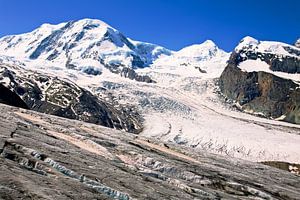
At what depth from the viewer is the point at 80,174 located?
18266mm

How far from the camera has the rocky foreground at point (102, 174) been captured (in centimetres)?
1534

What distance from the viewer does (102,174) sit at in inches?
763

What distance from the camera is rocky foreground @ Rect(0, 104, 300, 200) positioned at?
15.3 m

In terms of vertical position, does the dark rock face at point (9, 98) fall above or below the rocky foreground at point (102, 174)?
above

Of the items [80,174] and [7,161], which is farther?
[80,174]

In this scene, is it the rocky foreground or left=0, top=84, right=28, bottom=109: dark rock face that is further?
left=0, top=84, right=28, bottom=109: dark rock face

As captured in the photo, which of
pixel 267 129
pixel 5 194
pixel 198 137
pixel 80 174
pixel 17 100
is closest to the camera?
pixel 5 194

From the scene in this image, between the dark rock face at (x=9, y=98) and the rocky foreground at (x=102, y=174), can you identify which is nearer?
the rocky foreground at (x=102, y=174)

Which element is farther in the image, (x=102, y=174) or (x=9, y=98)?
(x=9, y=98)

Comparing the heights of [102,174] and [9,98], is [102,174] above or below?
below

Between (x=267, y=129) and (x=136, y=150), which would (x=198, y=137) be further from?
(x=136, y=150)

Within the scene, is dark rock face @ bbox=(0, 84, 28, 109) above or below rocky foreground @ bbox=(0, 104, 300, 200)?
above

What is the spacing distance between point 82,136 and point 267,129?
148 meters

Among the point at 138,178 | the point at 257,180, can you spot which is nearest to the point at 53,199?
the point at 138,178
